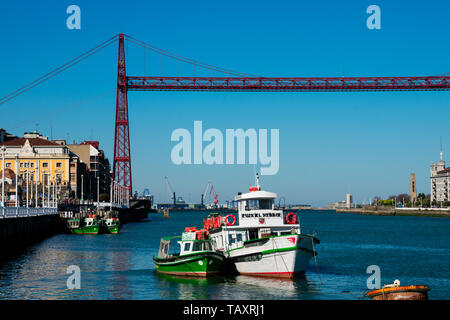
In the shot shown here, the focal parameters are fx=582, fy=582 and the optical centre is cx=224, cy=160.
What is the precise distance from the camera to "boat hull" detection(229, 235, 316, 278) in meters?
28.0

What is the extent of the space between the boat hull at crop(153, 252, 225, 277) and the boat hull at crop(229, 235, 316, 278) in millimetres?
1213

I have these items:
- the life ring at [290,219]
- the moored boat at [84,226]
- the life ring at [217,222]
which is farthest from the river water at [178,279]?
the moored boat at [84,226]

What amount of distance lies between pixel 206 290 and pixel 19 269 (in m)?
13.1

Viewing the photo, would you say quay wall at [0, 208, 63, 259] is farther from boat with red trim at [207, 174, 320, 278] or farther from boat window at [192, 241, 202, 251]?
boat window at [192, 241, 202, 251]

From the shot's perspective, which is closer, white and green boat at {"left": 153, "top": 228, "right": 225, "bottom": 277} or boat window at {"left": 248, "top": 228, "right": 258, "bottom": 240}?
white and green boat at {"left": 153, "top": 228, "right": 225, "bottom": 277}

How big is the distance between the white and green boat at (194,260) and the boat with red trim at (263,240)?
46.4 inches

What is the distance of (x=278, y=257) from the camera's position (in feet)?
93.4

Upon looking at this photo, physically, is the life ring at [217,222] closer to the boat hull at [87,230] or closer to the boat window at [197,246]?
the boat window at [197,246]

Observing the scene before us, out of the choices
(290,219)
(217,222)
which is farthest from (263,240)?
(217,222)

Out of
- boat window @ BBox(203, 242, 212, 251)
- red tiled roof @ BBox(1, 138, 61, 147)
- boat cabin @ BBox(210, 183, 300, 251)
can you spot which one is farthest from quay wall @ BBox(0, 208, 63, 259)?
red tiled roof @ BBox(1, 138, 61, 147)

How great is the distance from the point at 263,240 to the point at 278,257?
1.11 metres

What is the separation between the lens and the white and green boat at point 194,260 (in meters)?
29.1

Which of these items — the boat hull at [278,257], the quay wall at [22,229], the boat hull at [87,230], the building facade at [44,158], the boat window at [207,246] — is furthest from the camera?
the building facade at [44,158]
